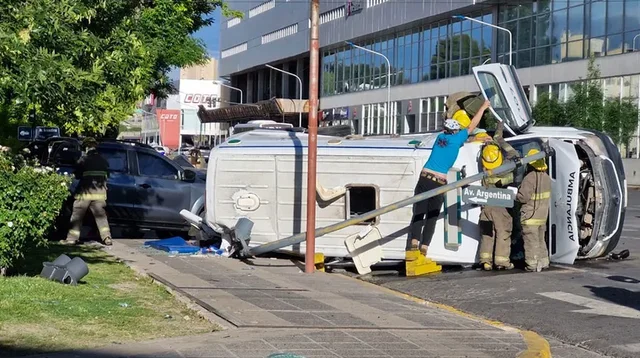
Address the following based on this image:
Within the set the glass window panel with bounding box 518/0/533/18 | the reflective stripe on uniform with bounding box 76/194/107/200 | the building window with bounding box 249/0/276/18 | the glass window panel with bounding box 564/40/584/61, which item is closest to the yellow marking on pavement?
the reflective stripe on uniform with bounding box 76/194/107/200

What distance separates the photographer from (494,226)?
42.8 ft

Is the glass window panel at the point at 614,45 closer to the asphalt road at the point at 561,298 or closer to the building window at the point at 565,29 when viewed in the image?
the building window at the point at 565,29

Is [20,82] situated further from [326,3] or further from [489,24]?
[326,3]

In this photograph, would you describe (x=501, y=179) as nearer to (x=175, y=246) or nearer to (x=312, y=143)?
(x=312, y=143)

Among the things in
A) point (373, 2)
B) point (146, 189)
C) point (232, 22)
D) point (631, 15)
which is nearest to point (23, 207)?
point (146, 189)

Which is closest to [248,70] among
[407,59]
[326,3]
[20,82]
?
[326,3]

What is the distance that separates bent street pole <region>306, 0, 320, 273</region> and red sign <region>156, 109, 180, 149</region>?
53.0 meters

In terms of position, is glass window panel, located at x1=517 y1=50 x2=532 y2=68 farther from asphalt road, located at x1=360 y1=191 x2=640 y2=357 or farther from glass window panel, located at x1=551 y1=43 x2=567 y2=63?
asphalt road, located at x1=360 y1=191 x2=640 y2=357

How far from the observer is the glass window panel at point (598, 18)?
45.4 meters

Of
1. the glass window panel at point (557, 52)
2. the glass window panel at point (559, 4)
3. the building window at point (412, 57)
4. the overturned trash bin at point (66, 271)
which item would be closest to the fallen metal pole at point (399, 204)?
the overturned trash bin at point (66, 271)

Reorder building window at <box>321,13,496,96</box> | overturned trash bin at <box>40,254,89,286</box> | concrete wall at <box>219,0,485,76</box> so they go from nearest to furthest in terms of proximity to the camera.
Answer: overturned trash bin at <box>40,254,89,286</box>
building window at <box>321,13,496,96</box>
concrete wall at <box>219,0,485,76</box>

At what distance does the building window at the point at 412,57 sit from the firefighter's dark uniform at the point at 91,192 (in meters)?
39.8

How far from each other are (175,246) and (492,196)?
481 cm

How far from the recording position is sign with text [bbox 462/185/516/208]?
12.7 m
